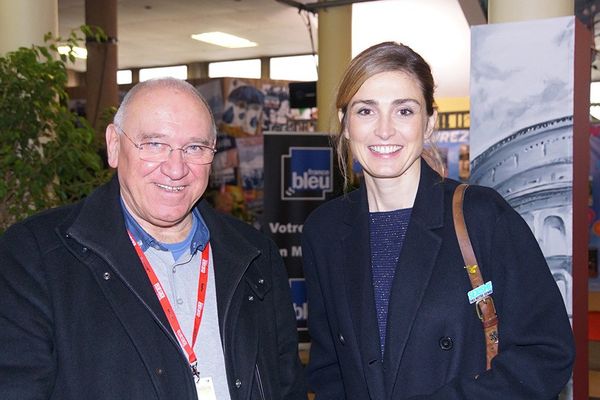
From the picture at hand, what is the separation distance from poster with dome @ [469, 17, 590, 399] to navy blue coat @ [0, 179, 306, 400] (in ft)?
6.58

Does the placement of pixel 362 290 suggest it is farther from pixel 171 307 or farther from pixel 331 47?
pixel 331 47

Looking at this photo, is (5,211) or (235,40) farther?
(235,40)

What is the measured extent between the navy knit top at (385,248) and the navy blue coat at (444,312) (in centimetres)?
3

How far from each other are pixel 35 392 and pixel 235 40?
51.9 ft

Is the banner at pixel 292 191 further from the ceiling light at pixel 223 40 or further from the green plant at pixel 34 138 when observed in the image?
the ceiling light at pixel 223 40

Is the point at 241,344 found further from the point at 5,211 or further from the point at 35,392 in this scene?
the point at 5,211

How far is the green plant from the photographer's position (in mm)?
3852

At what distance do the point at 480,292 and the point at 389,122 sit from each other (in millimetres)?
492

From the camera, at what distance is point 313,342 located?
92.9 inches

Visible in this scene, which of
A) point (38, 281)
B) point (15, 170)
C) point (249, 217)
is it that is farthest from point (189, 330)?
point (249, 217)

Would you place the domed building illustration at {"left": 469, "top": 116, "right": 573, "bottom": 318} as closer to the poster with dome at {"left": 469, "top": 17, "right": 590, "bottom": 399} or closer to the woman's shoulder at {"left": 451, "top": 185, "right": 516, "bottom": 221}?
the poster with dome at {"left": 469, "top": 17, "right": 590, "bottom": 399}

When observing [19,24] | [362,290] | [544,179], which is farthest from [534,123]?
[19,24]

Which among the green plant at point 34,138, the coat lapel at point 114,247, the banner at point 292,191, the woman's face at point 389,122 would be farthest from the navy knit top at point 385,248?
the banner at point 292,191

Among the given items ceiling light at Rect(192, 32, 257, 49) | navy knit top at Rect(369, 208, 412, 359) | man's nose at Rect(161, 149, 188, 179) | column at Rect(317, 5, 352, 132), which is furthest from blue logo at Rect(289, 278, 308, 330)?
ceiling light at Rect(192, 32, 257, 49)
